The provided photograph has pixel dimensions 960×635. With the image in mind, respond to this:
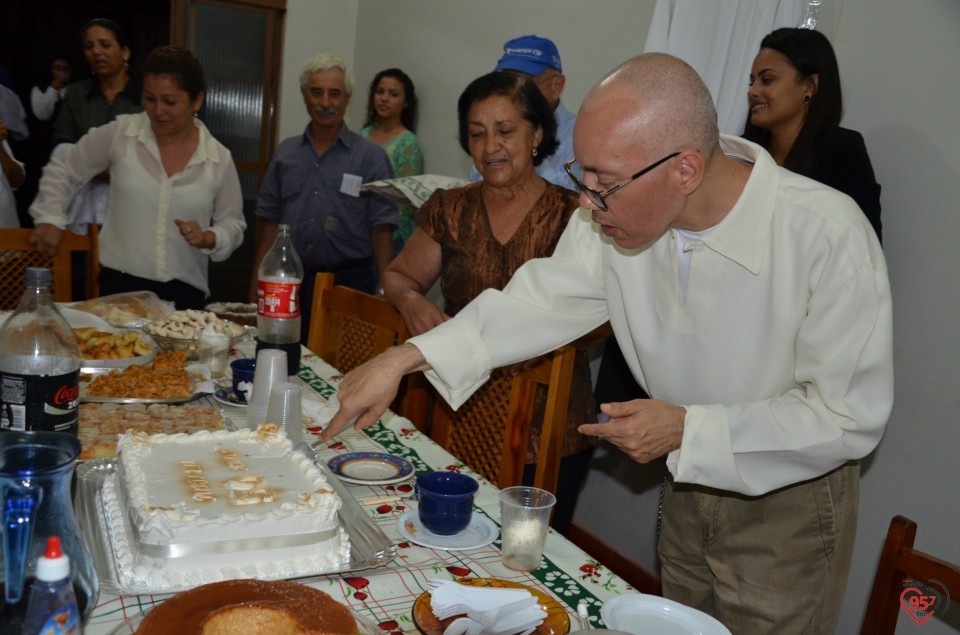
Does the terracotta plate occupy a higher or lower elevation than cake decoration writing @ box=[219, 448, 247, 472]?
lower

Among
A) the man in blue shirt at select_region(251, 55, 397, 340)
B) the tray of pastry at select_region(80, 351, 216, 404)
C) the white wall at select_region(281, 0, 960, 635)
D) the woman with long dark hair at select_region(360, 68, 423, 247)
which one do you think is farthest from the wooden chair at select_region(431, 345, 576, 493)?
the woman with long dark hair at select_region(360, 68, 423, 247)

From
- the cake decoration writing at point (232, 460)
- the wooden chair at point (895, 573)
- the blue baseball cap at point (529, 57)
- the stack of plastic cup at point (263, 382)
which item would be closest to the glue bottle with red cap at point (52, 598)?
the cake decoration writing at point (232, 460)

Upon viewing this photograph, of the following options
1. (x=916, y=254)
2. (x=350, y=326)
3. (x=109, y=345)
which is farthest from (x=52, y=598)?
(x=916, y=254)

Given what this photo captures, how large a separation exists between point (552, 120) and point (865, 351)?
129cm

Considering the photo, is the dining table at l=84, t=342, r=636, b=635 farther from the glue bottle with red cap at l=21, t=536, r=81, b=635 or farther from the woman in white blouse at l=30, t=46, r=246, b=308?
the woman in white blouse at l=30, t=46, r=246, b=308

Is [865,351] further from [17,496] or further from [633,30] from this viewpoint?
[633,30]

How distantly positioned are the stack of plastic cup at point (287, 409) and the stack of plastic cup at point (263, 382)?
5 centimetres

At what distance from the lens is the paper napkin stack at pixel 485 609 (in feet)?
3.08

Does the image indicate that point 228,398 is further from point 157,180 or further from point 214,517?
point 157,180

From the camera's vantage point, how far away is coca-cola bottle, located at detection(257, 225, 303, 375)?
1.98 metres

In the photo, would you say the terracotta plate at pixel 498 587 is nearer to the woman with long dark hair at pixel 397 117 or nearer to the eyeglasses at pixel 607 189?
the eyeglasses at pixel 607 189

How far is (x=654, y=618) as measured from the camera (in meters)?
1.04

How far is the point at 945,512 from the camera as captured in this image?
206 centimetres

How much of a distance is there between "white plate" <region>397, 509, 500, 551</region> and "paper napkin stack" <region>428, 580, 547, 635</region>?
0.73 feet
